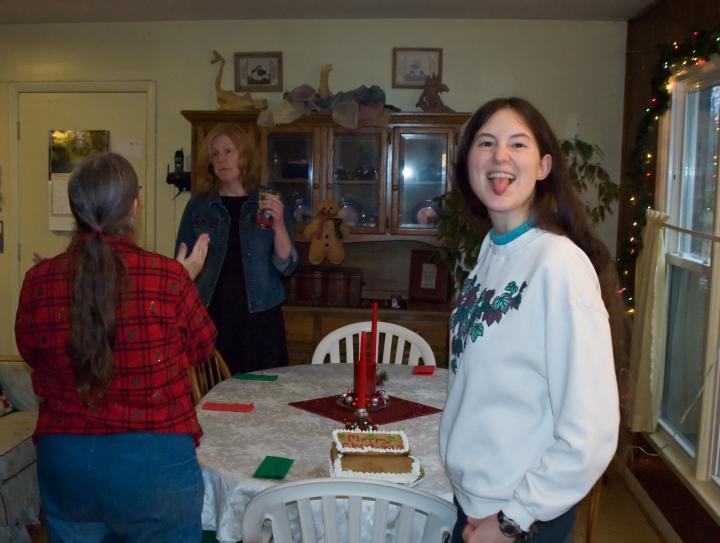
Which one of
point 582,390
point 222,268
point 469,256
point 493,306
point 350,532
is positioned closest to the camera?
point 582,390

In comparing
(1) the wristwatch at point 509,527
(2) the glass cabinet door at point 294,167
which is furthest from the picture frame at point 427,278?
Answer: (1) the wristwatch at point 509,527

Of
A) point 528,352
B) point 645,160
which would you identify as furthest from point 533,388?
point 645,160

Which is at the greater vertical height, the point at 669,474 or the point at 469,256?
the point at 469,256

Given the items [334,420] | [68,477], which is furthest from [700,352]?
[68,477]

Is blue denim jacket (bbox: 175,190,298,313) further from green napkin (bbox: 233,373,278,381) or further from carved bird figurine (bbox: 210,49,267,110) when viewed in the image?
carved bird figurine (bbox: 210,49,267,110)

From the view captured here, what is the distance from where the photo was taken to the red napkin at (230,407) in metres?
2.02

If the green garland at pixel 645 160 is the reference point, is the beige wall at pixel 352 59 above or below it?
above

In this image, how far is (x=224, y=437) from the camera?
70.8 inches

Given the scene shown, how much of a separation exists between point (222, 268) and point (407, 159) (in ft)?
5.37

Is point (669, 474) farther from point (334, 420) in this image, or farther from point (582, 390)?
point (582, 390)

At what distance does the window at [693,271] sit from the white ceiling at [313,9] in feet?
2.96

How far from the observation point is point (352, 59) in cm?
422

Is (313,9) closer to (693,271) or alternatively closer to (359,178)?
(359,178)

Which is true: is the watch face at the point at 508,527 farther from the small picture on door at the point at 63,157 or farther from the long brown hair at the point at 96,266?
the small picture on door at the point at 63,157
